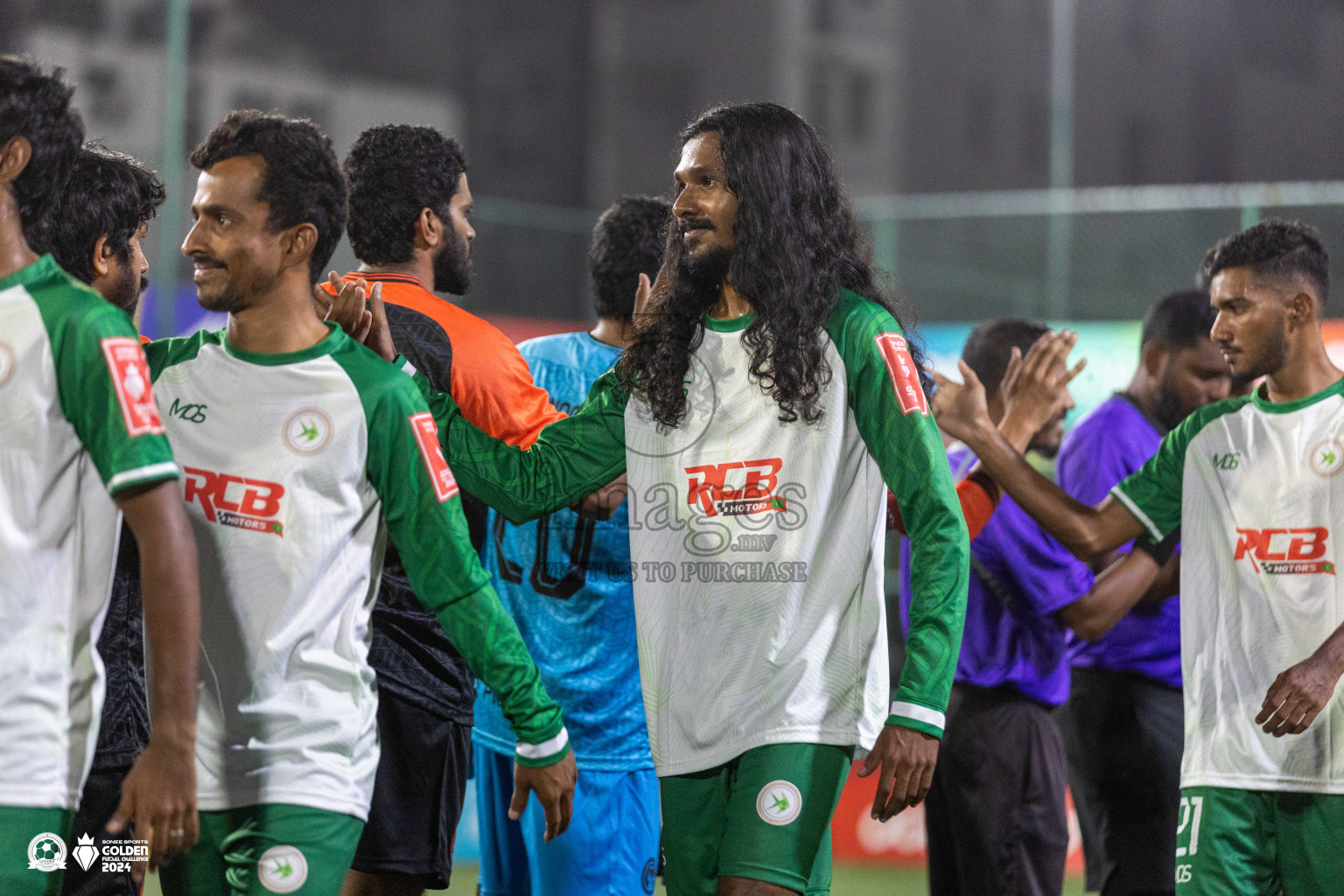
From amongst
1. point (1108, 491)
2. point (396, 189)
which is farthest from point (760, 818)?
point (1108, 491)

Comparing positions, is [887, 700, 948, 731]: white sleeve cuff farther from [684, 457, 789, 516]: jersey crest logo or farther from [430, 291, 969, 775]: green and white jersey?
[684, 457, 789, 516]: jersey crest logo

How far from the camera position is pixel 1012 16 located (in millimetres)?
22734

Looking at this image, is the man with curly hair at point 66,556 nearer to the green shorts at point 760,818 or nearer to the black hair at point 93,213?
the black hair at point 93,213

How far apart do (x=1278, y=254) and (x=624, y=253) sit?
197 cm

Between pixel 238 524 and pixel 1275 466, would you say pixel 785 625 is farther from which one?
pixel 1275 466

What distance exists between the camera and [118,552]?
336 cm

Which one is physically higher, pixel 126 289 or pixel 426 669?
pixel 126 289

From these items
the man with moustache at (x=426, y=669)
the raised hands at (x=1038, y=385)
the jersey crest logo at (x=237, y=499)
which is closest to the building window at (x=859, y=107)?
the raised hands at (x=1038, y=385)

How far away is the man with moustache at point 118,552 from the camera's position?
3521 mm

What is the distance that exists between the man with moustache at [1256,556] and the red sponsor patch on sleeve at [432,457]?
1766 mm

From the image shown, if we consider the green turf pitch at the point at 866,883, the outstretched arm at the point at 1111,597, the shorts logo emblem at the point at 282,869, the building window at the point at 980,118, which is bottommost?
the green turf pitch at the point at 866,883

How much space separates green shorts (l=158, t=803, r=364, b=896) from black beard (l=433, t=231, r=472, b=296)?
1961mm

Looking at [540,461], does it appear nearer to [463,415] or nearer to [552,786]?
[463,415]

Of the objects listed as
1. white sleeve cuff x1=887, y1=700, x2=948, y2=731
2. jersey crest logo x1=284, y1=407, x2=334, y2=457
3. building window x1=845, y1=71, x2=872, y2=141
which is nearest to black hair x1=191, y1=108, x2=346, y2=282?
jersey crest logo x1=284, y1=407, x2=334, y2=457
